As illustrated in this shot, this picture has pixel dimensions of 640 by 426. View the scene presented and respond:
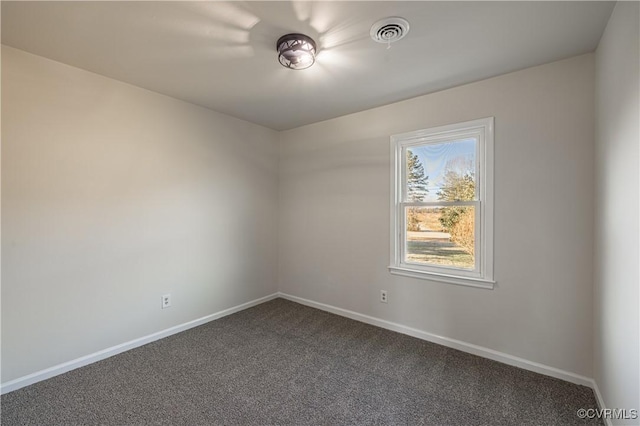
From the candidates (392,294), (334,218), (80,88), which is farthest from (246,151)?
(392,294)

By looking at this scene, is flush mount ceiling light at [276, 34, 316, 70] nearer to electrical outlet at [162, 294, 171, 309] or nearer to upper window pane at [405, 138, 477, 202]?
upper window pane at [405, 138, 477, 202]

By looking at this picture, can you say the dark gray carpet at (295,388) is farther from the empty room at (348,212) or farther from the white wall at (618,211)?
the white wall at (618,211)

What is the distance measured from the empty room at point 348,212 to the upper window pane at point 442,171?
0.02 m

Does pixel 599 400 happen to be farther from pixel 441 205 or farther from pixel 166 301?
pixel 166 301

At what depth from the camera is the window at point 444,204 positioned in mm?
2486

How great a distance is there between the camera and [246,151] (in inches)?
143

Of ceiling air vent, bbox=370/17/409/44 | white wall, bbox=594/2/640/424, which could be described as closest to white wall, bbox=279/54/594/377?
white wall, bbox=594/2/640/424

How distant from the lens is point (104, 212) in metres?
Answer: 2.41

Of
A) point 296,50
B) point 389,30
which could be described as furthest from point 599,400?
point 296,50

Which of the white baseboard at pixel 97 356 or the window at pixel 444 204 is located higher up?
the window at pixel 444 204

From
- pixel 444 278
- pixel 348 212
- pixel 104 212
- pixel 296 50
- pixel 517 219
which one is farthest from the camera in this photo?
pixel 348 212

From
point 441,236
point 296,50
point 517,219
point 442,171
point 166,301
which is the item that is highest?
point 296,50

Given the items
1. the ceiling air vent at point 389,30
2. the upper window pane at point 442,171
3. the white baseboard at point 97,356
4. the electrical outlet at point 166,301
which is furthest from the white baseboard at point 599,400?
the electrical outlet at point 166,301

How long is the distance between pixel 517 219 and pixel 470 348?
1.22 meters
